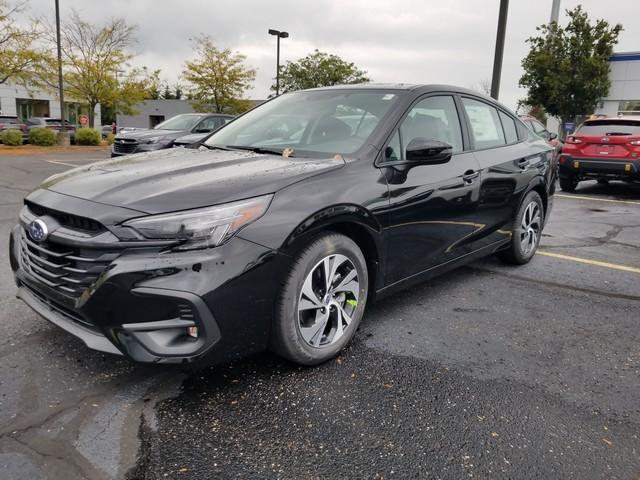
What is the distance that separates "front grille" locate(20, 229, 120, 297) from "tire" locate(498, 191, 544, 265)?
371 cm

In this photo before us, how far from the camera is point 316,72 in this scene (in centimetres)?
3650

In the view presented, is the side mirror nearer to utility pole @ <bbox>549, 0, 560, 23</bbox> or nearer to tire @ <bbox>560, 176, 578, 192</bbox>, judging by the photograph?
tire @ <bbox>560, 176, 578, 192</bbox>

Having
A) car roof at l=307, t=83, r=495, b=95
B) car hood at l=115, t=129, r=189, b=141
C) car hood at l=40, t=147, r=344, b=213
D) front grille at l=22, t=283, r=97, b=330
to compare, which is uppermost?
car roof at l=307, t=83, r=495, b=95

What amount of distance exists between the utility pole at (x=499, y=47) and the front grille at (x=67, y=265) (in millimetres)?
11056

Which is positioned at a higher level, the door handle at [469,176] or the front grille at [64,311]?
the door handle at [469,176]

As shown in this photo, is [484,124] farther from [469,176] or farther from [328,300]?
[328,300]

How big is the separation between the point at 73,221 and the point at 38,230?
244mm

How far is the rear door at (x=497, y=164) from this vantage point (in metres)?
4.18

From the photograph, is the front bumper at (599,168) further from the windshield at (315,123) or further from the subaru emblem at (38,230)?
the subaru emblem at (38,230)

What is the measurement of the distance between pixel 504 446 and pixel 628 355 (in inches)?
58.0

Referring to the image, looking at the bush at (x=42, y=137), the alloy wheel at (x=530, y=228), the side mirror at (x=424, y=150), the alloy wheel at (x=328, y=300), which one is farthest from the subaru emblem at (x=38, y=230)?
the bush at (x=42, y=137)

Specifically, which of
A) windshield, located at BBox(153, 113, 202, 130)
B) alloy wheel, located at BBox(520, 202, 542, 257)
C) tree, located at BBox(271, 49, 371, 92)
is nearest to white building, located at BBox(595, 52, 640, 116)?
tree, located at BBox(271, 49, 371, 92)

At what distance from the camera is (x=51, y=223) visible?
2.58 meters

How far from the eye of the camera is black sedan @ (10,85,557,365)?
7.62ft
